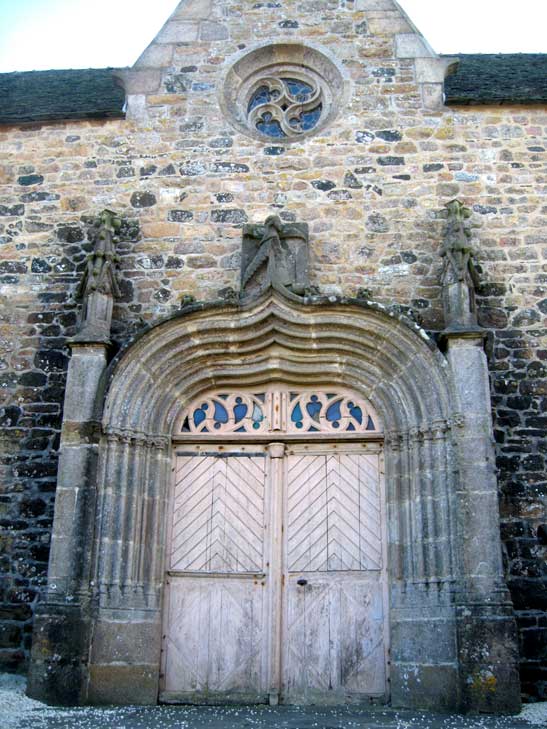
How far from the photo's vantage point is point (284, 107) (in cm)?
959

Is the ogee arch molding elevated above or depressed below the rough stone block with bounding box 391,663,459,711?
above

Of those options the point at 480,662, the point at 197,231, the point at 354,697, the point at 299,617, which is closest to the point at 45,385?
the point at 197,231

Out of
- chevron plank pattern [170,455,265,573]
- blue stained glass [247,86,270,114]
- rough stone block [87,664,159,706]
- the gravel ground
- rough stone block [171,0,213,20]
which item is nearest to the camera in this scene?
the gravel ground

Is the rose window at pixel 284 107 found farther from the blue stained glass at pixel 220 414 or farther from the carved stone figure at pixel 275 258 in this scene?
the blue stained glass at pixel 220 414

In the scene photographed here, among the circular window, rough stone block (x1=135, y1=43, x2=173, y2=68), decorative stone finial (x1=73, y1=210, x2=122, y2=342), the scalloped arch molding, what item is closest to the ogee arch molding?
the scalloped arch molding

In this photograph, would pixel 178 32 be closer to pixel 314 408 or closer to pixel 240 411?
pixel 240 411

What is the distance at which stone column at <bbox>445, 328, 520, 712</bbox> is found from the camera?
6723 millimetres

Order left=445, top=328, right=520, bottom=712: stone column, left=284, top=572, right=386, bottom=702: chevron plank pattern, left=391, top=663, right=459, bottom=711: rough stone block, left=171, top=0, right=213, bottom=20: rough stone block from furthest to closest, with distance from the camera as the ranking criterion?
left=171, top=0, right=213, bottom=20: rough stone block → left=284, top=572, right=386, bottom=702: chevron plank pattern → left=391, top=663, right=459, bottom=711: rough stone block → left=445, top=328, right=520, bottom=712: stone column

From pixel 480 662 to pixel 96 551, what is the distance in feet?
10.9

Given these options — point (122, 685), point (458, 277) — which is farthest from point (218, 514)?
point (458, 277)

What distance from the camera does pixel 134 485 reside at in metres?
7.81

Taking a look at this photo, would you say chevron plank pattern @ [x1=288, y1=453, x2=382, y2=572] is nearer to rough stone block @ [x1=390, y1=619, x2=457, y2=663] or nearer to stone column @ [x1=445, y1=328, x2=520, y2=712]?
rough stone block @ [x1=390, y1=619, x2=457, y2=663]

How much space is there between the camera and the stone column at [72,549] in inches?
276

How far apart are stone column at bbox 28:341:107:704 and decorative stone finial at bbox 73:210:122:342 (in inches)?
7.2
